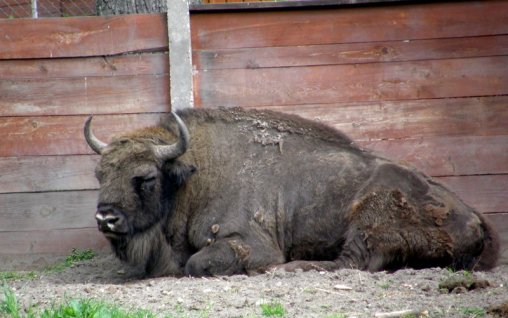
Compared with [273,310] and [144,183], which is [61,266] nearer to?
[144,183]

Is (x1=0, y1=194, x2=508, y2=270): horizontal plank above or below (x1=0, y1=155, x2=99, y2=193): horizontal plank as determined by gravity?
below

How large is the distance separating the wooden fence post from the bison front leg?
1.87 m

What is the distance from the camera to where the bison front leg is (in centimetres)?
757

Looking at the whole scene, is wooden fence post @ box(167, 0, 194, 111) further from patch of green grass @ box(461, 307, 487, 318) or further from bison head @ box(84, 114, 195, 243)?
patch of green grass @ box(461, 307, 487, 318)

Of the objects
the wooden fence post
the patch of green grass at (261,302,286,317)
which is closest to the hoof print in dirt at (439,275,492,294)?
the patch of green grass at (261,302,286,317)

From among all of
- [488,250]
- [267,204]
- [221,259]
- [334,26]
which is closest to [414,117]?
[334,26]

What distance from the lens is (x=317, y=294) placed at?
6.20 m

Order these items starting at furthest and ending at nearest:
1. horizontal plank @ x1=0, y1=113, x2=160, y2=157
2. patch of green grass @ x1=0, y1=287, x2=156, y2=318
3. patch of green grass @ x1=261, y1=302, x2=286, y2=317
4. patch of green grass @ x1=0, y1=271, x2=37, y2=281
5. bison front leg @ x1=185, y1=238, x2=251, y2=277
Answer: horizontal plank @ x1=0, y1=113, x2=160, y2=157
patch of green grass @ x1=0, y1=271, x2=37, y2=281
bison front leg @ x1=185, y1=238, x2=251, y2=277
patch of green grass @ x1=261, y1=302, x2=286, y2=317
patch of green grass @ x1=0, y1=287, x2=156, y2=318

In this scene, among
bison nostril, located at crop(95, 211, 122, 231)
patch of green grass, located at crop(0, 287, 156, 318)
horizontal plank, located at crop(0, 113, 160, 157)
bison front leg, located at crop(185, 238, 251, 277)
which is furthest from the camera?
horizontal plank, located at crop(0, 113, 160, 157)

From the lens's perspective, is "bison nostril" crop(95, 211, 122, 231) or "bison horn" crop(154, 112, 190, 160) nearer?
"bison nostril" crop(95, 211, 122, 231)

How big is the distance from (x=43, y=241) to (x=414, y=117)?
395 centimetres

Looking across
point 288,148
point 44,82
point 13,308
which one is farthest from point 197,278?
point 44,82

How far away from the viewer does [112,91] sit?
29.8ft

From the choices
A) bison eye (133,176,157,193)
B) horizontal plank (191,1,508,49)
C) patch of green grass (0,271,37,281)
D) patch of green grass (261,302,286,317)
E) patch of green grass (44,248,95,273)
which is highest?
horizontal plank (191,1,508,49)
